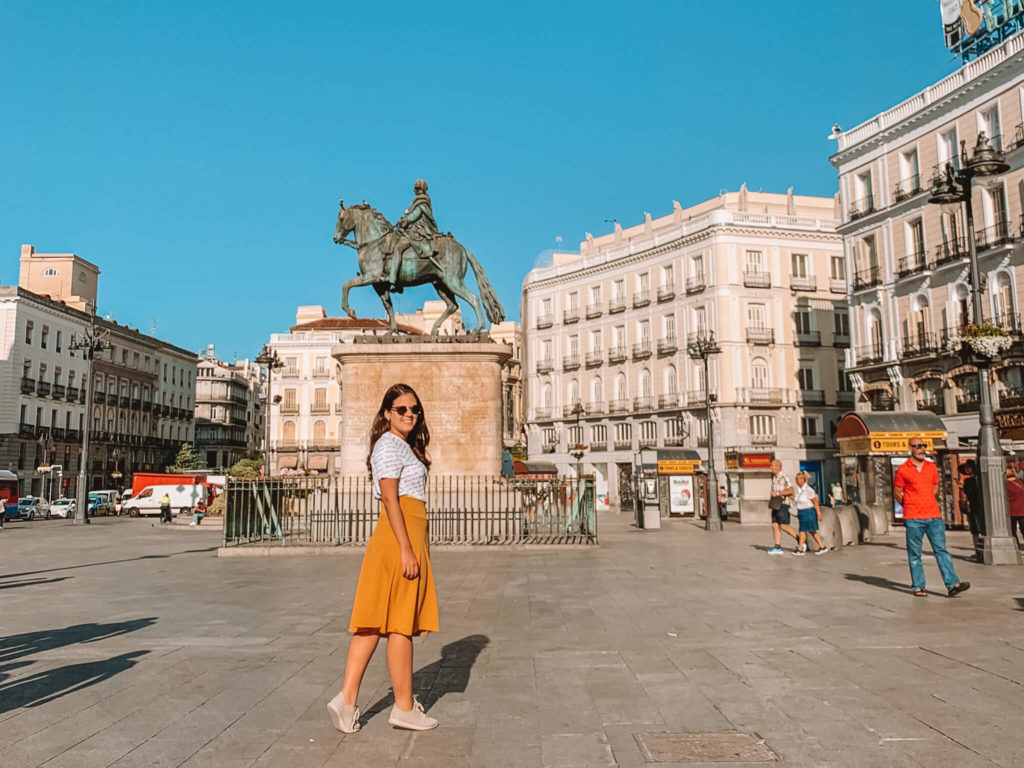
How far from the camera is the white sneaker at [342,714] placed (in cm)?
418

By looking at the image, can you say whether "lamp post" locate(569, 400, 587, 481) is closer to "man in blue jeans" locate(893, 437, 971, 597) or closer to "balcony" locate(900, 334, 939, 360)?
"man in blue jeans" locate(893, 437, 971, 597)

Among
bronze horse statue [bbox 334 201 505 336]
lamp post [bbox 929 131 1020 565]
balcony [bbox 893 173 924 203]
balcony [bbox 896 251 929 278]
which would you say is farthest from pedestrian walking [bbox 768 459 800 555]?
balcony [bbox 893 173 924 203]

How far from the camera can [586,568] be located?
40.8 ft

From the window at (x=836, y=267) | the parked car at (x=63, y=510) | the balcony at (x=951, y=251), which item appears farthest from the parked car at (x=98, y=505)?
the window at (x=836, y=267)

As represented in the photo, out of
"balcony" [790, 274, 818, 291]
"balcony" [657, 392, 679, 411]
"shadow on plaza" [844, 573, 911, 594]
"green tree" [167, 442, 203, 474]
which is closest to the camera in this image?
"shadow on plaza" [844, 573, 911, 594]

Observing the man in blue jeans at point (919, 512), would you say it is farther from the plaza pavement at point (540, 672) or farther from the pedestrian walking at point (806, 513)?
the pedestrian walking at point (806, 513)

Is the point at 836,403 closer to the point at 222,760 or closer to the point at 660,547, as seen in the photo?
the point at 660,547

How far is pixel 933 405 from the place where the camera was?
3359 centimetres

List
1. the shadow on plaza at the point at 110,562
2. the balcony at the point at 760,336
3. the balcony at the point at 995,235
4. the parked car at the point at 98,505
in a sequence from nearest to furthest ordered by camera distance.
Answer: the shadow on plaza at the point at 110,562 < the balcony at the point at 995,235 < the parked car at the point at 98,505 < the balcony at the point at 760,336

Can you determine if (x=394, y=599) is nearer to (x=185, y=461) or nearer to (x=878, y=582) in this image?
(x=878, y=582)

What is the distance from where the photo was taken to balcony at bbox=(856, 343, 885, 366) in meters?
37.2

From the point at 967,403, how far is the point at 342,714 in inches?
1334

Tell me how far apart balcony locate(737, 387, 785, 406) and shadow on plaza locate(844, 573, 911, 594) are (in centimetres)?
3944

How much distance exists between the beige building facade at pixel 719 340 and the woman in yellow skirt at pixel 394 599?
42.5m
